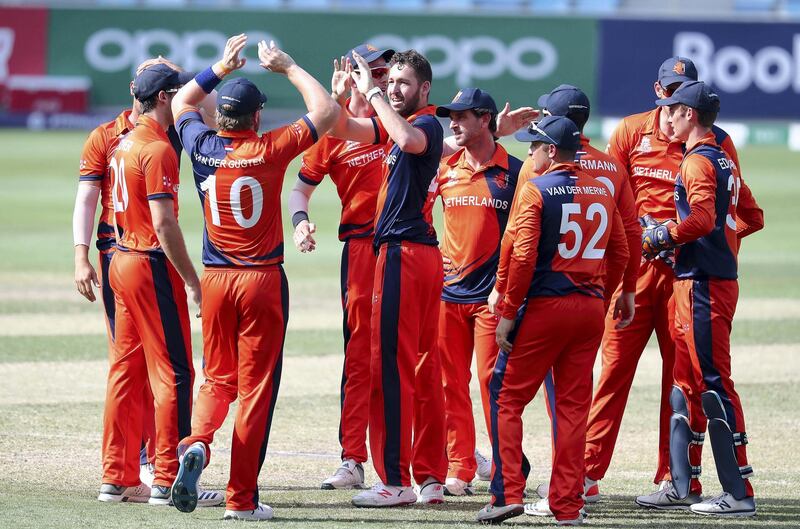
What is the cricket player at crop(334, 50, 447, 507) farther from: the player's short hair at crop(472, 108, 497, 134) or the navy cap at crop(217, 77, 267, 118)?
the navy cap at crop(217, 77, 267, 118)

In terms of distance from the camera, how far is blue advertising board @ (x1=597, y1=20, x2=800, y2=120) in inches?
1401

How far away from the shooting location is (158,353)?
21.8 feet

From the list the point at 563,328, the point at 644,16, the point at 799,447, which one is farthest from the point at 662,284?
the point at 644,16

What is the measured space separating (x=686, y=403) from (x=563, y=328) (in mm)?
1162

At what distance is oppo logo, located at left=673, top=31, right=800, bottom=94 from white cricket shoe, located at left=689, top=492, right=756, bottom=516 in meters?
30.6

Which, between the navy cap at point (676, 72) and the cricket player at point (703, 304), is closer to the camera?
the cricket player at point (703, 304)

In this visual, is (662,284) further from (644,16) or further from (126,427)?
(644,16)

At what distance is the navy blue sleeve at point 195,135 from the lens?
6207 millimetres

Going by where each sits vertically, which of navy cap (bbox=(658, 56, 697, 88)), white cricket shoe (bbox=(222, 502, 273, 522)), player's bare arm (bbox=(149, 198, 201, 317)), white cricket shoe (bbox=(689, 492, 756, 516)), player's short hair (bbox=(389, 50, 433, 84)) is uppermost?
navy cap (bbox=(658, 56, 697, 88))

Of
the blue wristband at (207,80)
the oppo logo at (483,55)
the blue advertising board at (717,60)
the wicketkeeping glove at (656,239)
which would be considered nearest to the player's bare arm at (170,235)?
the blue wristband at (207,80)

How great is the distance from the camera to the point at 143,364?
22.6 ft

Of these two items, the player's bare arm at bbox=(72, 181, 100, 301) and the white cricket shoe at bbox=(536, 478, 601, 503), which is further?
the player's bare arm at bbox=(72, 181, 100, 301)

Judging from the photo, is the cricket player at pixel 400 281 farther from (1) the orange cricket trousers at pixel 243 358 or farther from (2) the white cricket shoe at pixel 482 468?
(2) the white cricket shoe at pixel 482 468

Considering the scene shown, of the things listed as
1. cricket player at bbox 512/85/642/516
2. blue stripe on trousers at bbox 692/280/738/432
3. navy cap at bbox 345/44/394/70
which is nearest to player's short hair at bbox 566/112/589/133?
cricket player at bbox 512/85/642/516
